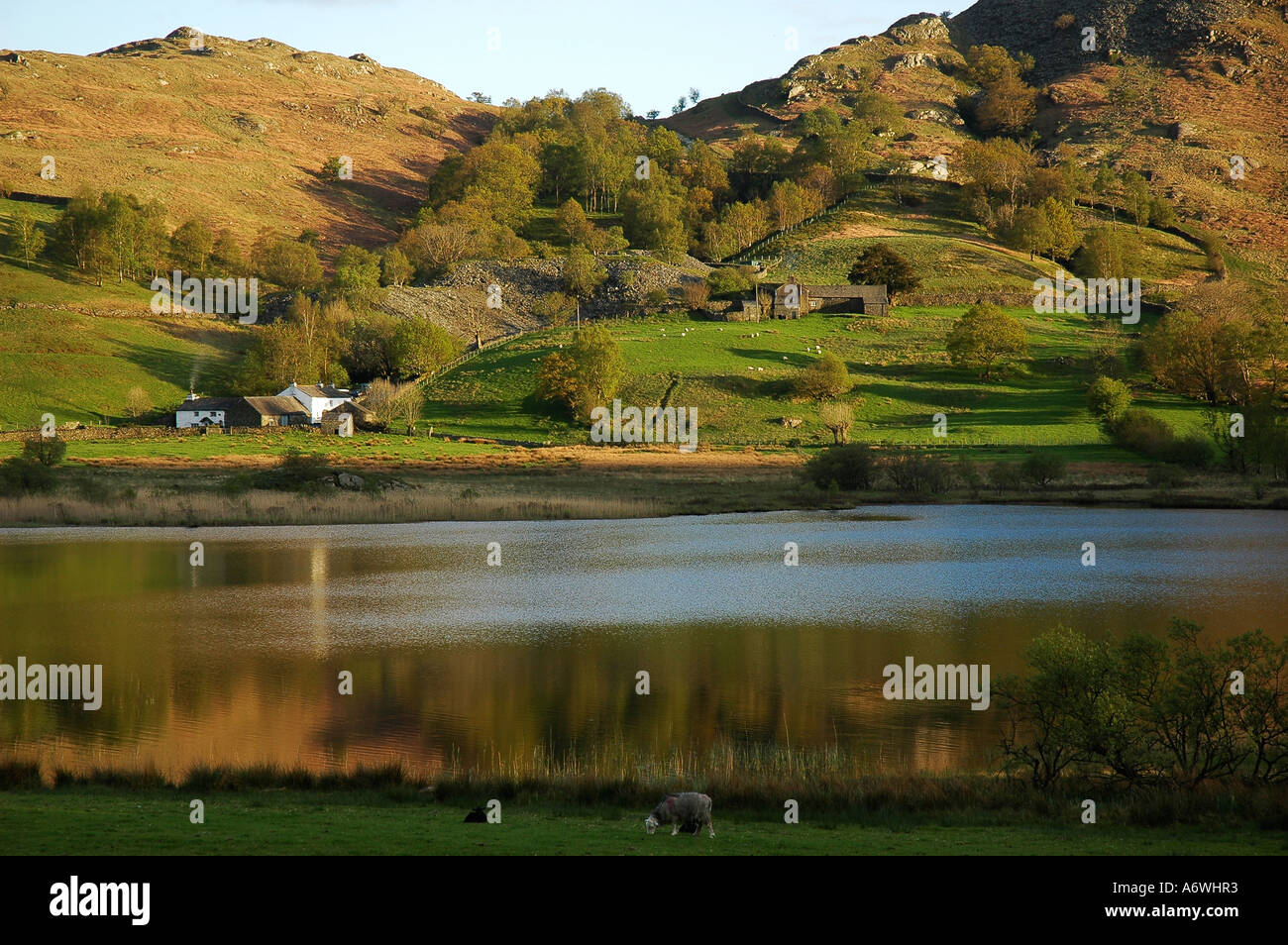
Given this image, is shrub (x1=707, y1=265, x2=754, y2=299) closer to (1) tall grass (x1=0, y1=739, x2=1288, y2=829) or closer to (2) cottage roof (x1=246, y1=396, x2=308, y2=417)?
(2) cottage roof (x1=246, y1=396, x2=308, y2=417)

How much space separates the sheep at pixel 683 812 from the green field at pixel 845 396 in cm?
6617

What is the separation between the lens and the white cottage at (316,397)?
3708 inches

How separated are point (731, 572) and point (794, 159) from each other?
152 m

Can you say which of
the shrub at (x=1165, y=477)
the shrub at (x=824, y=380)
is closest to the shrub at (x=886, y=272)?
the shrub at (x=824, y=380)

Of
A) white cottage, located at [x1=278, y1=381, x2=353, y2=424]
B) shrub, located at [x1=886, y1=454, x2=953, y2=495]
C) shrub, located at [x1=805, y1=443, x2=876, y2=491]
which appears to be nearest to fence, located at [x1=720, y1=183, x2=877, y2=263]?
white cottage, located at [x1=278, y1=381, x2=353, y2=424]

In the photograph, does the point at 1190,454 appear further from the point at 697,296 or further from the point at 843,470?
the point at 697,296

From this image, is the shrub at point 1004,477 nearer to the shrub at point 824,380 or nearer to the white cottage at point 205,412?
the shrub at point 824,380

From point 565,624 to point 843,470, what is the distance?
39.0m

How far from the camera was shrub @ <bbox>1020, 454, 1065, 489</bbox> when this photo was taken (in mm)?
63812

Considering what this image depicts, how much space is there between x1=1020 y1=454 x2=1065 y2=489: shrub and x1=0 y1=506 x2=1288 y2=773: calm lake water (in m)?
12.9

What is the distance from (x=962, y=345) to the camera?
309 feet

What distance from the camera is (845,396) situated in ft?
290

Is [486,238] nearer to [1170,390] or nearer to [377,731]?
[1170,390]

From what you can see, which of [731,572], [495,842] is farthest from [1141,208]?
[495,842]
